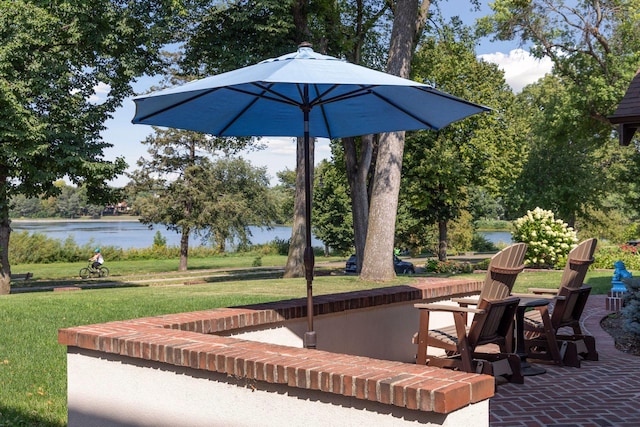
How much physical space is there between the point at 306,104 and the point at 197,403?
266 cm

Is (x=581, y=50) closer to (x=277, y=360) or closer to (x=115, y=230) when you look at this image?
(x=277, y=360)

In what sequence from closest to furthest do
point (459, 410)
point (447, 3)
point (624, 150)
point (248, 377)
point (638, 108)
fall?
point (459, 410) → point (248, 377) → point (638, 108) → point (447, 3) → point (624, 150)

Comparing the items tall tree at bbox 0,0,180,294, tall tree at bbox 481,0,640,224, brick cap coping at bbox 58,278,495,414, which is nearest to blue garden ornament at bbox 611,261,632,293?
brick cap coping at bbox 58,278,495,414

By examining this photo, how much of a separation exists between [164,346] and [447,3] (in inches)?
808

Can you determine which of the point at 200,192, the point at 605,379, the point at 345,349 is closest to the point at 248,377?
the point at 345,349

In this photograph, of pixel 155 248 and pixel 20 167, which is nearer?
pixel 20 167

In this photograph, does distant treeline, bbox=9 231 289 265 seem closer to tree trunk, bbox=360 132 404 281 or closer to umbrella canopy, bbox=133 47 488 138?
tree trunk, bbox=360 132 404 281

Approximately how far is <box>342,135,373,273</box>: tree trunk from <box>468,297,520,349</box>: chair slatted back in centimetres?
1624

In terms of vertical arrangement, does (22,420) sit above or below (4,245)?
below

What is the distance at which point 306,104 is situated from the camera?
218 inches

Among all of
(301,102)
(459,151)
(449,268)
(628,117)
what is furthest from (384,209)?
(459,151)

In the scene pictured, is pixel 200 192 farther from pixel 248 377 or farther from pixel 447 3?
pixel 248 377

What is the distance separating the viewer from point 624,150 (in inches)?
1984

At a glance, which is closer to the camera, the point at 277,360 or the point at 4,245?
the point at 277,360
